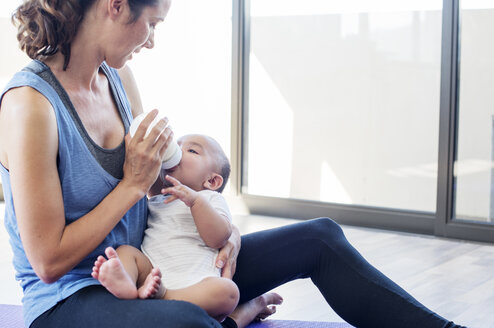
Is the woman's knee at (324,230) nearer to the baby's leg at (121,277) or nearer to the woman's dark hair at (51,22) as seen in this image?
the baby's leg at (121,277)

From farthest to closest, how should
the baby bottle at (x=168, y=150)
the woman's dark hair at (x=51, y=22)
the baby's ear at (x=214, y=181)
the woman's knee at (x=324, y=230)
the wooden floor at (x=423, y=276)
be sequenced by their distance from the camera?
the wooden floor at (x=423, y=276) → the baby's ear at (x=214, y=181) → the woman's knee at (x=324, y=230) → the baby bottle at (x=168, y=150) → the woman's dark hair at (x=51, y=22)

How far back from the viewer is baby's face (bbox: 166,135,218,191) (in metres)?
1.62

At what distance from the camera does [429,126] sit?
10.9 feet

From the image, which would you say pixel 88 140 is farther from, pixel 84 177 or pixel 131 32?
pixel 131 32

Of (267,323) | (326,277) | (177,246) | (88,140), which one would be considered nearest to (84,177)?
(88,140)

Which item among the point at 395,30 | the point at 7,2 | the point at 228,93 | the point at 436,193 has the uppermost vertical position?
the point at 7,2

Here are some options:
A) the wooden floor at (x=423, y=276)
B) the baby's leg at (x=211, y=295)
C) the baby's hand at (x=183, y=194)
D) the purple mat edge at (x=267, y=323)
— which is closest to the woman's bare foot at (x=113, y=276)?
the baby's leg at (x=211, y=295)

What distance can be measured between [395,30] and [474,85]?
0.54 m

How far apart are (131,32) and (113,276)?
1.59 feet

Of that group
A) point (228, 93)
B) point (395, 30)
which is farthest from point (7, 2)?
point (395, 30)

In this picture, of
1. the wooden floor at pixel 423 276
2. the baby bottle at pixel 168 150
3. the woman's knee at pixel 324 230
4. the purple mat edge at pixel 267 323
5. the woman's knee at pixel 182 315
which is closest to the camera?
the woman's knee at pixel 182 315

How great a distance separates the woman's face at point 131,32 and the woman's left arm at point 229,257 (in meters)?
0.47

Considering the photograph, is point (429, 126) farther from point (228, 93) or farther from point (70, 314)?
point (70, 314)

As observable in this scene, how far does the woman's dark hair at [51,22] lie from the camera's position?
1.20m
